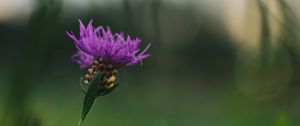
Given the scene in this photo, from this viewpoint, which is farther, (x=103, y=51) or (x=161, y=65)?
(x=161, y=65)

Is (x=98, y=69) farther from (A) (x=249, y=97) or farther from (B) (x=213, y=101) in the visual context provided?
(B) (x=213, y=101)

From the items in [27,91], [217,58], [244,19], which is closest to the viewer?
[27,91]

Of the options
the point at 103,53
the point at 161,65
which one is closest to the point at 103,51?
the point at 103,53

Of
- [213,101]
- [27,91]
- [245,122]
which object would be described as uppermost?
[27,91]

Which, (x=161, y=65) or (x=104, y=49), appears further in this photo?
(x=161, y=65)

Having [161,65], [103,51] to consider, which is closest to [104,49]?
[103,51]

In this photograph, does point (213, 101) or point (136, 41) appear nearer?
point (136, 41)

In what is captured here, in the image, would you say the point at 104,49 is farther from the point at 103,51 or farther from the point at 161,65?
the point at 161,65

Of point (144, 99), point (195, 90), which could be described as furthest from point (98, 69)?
point (195, 90)
